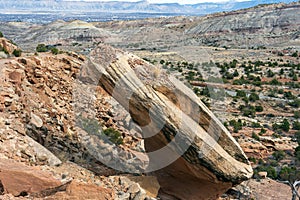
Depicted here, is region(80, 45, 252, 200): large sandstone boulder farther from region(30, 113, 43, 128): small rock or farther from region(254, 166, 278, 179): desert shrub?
region(254, 166, 278, 179): desert shrub

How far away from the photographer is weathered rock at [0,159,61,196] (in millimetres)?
5930

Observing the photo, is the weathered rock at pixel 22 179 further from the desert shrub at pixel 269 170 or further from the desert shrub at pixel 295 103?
the desert shrub at pixel 295 103

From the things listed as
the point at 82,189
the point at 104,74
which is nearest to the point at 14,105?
the point at 104,74

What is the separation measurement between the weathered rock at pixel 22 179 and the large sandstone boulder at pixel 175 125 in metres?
2.38

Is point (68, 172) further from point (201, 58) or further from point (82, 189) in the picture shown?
point (201, 58)

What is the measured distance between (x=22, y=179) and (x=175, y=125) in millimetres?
3244

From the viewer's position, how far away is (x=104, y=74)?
7.73 meters

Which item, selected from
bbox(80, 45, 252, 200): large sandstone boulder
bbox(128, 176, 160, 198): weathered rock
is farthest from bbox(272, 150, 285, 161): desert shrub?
bbox(128, 176, 160, 198): weathered rock

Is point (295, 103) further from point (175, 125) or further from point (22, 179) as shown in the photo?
point (22, 179)

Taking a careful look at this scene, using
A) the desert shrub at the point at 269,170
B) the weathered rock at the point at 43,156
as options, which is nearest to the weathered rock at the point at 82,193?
the weathered rock at the point at 43,156

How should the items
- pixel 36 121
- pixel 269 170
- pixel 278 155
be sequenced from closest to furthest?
pixel 36 121
pixel 269 170
pixel 278 155

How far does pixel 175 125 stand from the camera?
25.3 ft

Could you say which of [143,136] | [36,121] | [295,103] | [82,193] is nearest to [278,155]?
[143,136]

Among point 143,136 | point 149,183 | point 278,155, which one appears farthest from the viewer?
point 278,155
